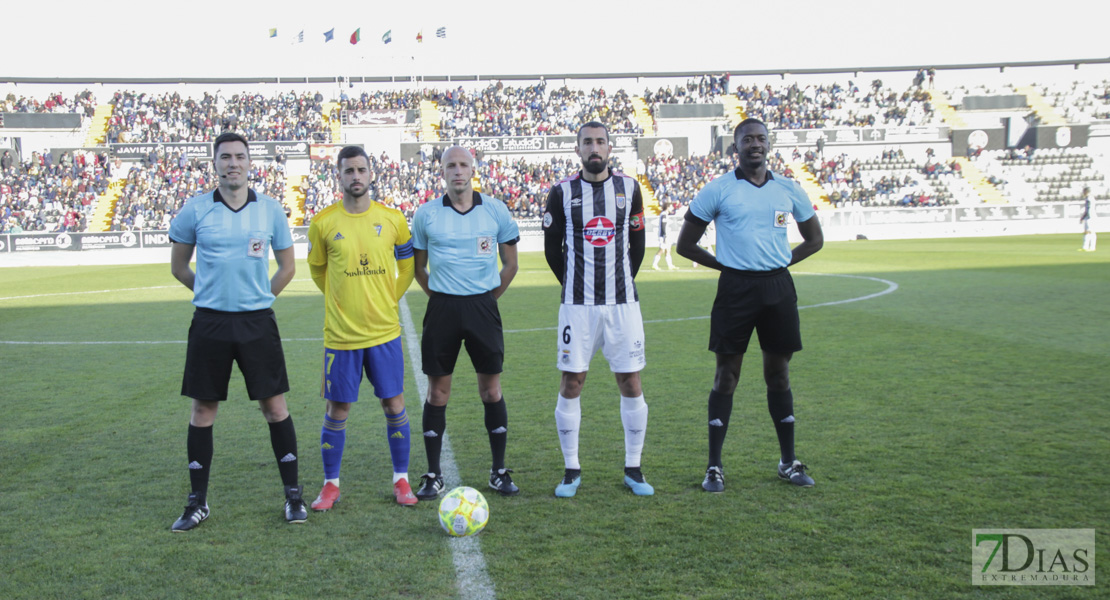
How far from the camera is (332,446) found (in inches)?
197

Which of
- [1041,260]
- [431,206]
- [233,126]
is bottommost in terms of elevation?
[1041,260]

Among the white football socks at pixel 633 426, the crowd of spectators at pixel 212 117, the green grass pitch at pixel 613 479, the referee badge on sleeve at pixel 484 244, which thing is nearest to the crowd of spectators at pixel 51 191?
the crowd of spectators at pixel 212 117

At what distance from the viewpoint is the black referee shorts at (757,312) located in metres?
5.10

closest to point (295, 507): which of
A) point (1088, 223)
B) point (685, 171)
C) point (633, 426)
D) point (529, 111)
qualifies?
point (633, 426)

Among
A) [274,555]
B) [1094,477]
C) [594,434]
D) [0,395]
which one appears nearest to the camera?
[274,555]

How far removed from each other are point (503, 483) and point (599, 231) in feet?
5.28

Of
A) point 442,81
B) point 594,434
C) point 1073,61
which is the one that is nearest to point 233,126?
point 442,81

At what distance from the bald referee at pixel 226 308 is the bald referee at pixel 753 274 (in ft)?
8.30

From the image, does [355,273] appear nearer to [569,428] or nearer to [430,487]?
[430,487]

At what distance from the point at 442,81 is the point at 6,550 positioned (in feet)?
164

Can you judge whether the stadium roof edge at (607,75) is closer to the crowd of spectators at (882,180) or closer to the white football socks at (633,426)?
the crowd of spectators at (882,180)

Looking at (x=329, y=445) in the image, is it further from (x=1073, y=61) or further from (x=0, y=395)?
(x=1073, y=61)

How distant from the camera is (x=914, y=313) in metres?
12.7

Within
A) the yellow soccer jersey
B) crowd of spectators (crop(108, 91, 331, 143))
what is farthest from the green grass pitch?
crowd of spectators (crop(108, 91, 331, 143))
